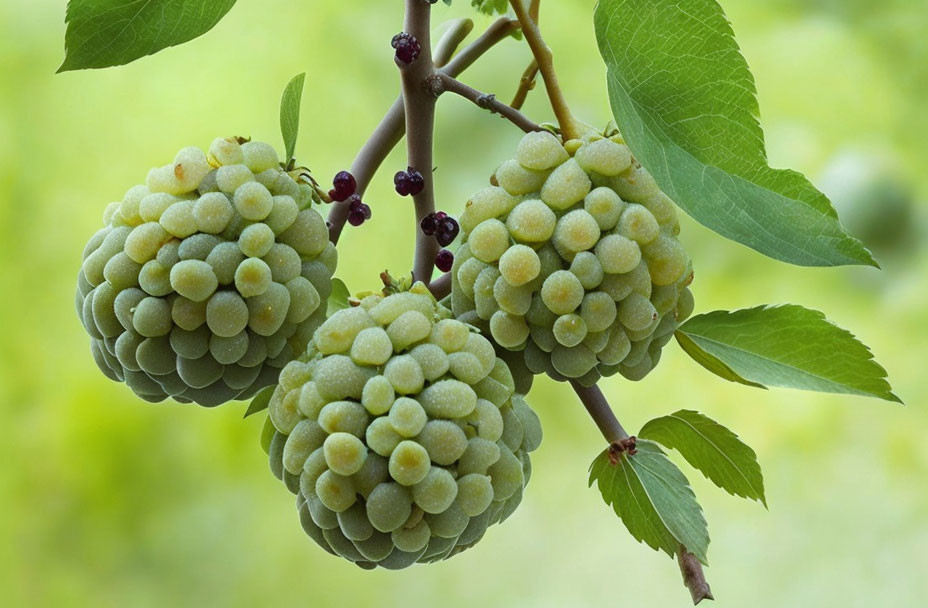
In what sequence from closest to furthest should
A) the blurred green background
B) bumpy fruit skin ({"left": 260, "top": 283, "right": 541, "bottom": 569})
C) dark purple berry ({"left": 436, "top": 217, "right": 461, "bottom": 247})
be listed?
1. bumpy fruit skin ({"left": 260, "top": 283, "right": 541, "bottom": 569})
2. dark purple berry ({"left": 436, "top": 217, "right": 461, "bottom": 247})
3. the blurred green background

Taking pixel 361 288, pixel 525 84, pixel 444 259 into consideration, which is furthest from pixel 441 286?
pixel 361 288

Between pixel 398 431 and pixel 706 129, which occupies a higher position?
pixel 706 129

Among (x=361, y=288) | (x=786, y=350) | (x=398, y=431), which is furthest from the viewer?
(x=361, y=288)

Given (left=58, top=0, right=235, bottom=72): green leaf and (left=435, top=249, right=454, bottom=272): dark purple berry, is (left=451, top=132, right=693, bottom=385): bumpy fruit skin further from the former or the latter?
(left=58, top=0, right=235, bottom=72): green leaf

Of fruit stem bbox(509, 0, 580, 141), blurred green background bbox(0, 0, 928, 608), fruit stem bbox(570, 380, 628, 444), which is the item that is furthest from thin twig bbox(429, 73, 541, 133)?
blurred green background bbox(0, 0, 928, 608)

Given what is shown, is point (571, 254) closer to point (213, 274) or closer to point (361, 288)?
point (213, 274)

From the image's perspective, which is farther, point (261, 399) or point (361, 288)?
point (361, 288)

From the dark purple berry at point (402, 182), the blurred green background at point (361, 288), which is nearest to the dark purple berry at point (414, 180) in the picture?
the dark purple berry at point (402, 182)
